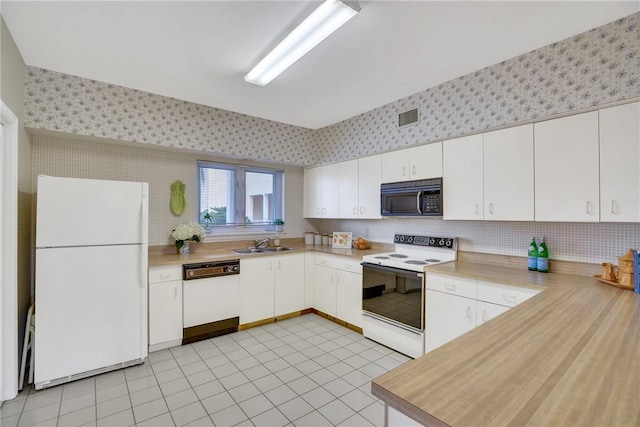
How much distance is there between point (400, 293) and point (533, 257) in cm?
115

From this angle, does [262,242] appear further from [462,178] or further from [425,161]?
[462,178]

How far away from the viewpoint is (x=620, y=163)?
1.95 metres

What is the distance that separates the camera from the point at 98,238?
2.45 meters

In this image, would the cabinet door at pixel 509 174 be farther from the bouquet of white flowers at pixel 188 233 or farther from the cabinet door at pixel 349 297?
the bouquet of white flowers at pixel 188 233

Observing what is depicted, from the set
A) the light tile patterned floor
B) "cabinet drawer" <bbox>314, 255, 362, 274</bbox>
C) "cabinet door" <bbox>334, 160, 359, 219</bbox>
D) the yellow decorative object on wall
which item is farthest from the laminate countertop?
the yellow decorative object on wall

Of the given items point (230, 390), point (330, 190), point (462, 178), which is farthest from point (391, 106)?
point (230, 390)

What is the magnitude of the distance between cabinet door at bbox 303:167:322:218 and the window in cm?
38

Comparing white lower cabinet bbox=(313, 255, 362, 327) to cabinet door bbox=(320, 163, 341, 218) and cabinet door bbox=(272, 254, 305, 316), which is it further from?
cabinet door bbox=(320, 163, 341, 218)

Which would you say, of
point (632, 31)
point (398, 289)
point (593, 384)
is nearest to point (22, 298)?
point (398, 289)

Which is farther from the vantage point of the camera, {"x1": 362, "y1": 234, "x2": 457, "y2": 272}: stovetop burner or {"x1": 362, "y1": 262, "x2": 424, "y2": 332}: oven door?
{"x1": 362, "y1": 234, "x2": 457, "y2": 272}: stovetop burner

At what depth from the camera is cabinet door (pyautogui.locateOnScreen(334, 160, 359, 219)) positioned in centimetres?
382

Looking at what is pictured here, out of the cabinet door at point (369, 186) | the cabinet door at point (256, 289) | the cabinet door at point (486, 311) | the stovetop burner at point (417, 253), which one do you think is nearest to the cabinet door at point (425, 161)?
the cabinet door at point (369, 186)

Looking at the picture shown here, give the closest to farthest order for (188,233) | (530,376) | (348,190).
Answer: (530,376)
(188,233)
(348,190)

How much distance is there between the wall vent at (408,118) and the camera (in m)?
3.13
